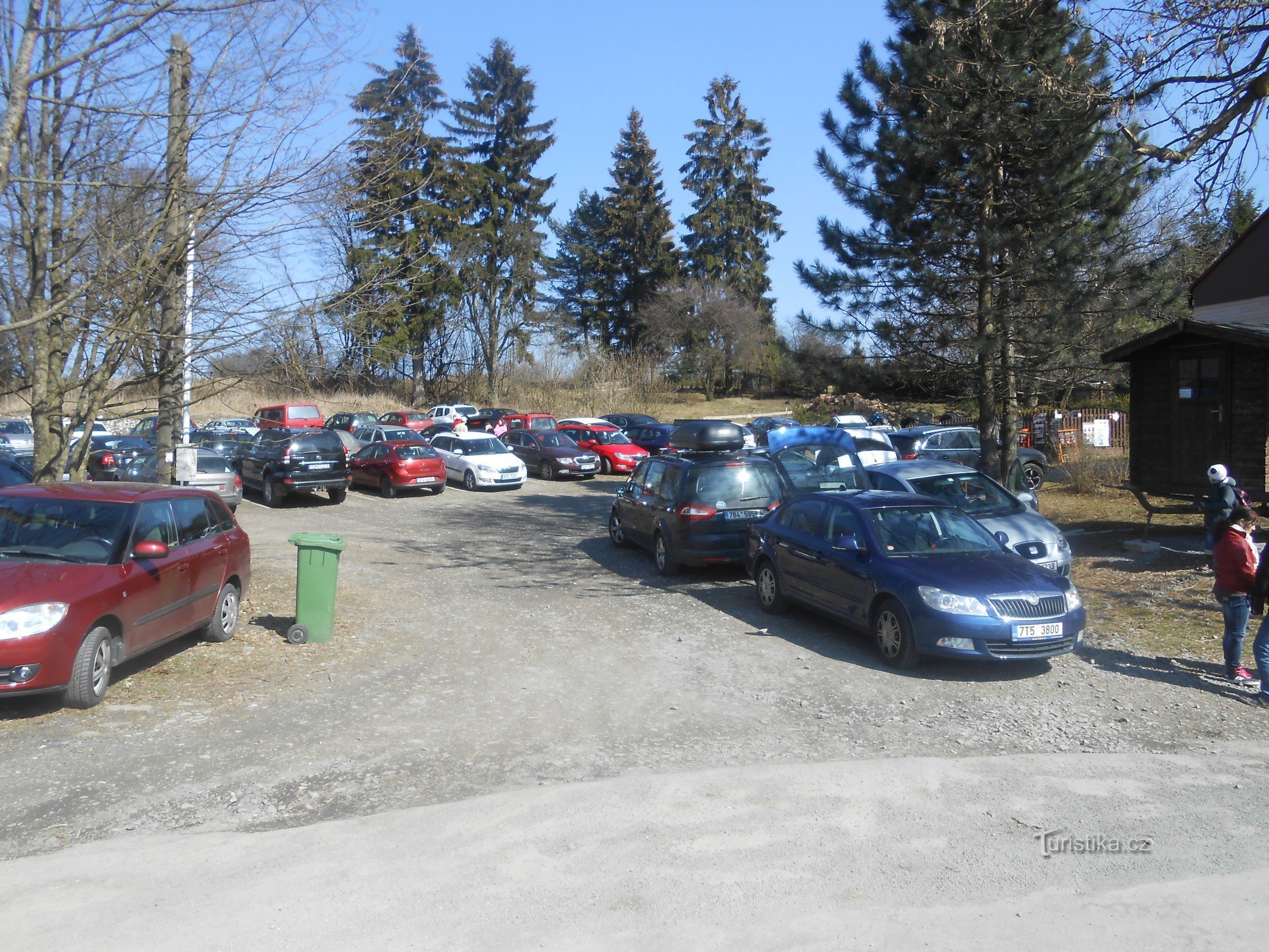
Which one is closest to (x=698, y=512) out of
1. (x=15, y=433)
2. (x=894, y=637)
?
(x=894, y=637)

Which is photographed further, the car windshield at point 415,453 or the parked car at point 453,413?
the parked car at point 453,413

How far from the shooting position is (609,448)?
102 feet

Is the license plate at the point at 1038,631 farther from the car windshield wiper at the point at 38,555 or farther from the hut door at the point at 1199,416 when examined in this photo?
the hut door at the point at 1199,416

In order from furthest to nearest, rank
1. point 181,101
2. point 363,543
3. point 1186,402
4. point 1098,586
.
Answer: point 363,543 < point 1186,402 < point 1098,586 < point 181,101

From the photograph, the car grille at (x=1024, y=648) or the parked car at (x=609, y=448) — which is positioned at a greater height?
the parked car at (x=609, y=448)

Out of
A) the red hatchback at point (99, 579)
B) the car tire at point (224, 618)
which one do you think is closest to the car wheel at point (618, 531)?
the car tire at point (224, 618)

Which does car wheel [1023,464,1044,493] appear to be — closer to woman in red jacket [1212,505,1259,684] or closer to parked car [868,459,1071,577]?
parked car [868,459,1071,577]

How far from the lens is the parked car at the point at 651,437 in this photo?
33.0 meters

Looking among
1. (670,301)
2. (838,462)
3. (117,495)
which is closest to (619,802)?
(117,495)

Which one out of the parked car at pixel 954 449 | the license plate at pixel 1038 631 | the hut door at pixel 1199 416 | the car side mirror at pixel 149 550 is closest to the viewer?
the car side mirror at pixel 149 550

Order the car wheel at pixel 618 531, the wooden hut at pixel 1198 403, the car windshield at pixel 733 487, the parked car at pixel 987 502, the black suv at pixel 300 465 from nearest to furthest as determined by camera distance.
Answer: the parked car at pixel 987 502
the car windshield at pixel 733 487
the wooden hut at pixel 1198 403
the car wheel at pixel 618 531
the black suv at pixel 300 465

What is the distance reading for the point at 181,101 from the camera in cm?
911

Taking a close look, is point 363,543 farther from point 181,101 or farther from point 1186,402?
point 1186,402

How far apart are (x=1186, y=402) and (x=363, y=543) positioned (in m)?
13.9
